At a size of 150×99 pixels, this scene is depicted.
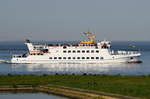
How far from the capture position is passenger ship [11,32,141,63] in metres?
110

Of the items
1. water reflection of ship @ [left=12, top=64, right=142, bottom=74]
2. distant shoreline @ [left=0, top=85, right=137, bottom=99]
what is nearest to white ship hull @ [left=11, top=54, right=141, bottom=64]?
water reflection of ship @ [left=12, top=64, right=142, bottom=74]

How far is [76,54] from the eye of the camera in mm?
110312

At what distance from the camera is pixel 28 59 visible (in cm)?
11331

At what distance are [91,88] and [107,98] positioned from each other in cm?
663

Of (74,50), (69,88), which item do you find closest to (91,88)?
(69,88)

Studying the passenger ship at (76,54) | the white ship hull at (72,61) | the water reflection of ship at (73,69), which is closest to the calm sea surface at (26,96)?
the water reflection of ship at (73,69)

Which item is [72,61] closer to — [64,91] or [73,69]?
[73,69]

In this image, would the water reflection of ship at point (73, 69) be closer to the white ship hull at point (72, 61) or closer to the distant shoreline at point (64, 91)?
the white ship hull at point (72, 61)

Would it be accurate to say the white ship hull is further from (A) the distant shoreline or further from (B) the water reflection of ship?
(A) the distant shoreline

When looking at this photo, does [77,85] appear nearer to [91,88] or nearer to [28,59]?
[91,88]

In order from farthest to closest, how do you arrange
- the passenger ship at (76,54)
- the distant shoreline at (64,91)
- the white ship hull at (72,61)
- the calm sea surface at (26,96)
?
the white ship hull at (72,61) → the passenger ship at (76,54) → the calm sea surface at (26,96) → the distant shoreline at (64,91)

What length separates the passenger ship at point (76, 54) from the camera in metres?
110

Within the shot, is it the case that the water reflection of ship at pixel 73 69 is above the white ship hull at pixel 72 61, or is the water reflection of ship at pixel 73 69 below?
below

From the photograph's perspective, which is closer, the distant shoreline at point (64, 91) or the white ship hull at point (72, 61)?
the distant shoreline at point (64, 91)
